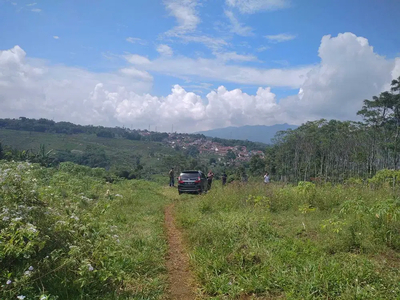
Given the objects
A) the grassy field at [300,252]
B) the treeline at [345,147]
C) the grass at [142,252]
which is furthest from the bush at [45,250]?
the treeline at [345,147]

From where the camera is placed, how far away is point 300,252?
544 cm

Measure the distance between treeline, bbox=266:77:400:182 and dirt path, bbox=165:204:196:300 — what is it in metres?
25.2

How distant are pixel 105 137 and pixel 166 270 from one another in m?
112

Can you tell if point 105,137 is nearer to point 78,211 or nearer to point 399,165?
point 399,165

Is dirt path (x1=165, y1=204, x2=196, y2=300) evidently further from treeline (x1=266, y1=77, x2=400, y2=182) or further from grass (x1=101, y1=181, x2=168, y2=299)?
treeline (x1=266, y1=77, x2=400, y2=182)

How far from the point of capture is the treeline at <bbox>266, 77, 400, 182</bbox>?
112ft

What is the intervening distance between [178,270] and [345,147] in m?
37.9

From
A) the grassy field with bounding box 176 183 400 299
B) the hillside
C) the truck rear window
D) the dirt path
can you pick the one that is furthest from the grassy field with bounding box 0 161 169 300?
the hillside

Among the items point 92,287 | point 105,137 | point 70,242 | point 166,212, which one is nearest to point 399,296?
point 92,287

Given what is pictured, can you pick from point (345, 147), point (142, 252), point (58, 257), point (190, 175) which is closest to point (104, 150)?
point (345, 147)

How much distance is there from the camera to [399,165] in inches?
1315

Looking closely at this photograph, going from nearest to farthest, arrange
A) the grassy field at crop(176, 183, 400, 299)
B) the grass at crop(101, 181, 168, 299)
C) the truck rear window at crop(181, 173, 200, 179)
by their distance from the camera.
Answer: the grassy field at crop(176, 183, 400, 299) → the grass at crop(101, 181, 168, 299) → the truck rear window at crop(181, 173, 200, 179)

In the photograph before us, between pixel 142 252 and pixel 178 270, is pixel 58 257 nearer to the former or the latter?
pixel 142 252

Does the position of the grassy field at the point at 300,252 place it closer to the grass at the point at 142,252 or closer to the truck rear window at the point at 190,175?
the grass at the point at 142,252
